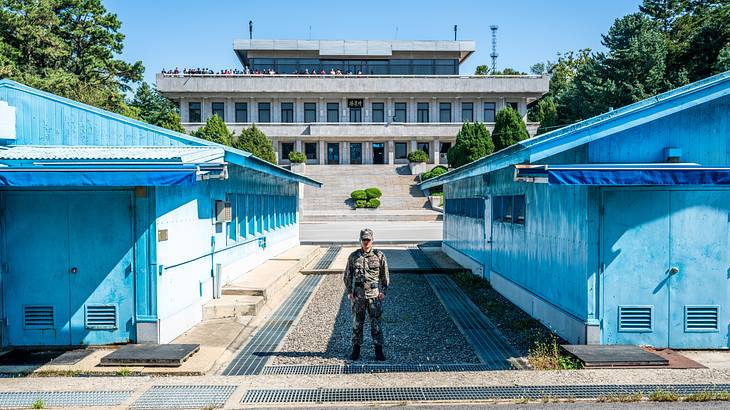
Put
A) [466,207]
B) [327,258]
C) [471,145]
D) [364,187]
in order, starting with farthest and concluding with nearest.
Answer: [364,187], [471,145], [327,258], [466,207]

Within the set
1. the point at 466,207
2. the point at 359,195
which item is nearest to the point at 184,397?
the point at 466,207

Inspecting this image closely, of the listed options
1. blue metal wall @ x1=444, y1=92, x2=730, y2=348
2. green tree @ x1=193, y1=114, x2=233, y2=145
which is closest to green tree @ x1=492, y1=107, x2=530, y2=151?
green tree @ x1=193, y1=114, x2=233, y2=145

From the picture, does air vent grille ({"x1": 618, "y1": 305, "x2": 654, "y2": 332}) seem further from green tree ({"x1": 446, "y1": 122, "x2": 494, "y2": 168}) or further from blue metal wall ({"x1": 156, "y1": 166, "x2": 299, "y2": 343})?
green tree ({"x1": 446, "y1": 122, "x2": 494, "y2": 168})

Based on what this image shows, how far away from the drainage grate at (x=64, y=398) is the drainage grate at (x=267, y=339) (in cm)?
149

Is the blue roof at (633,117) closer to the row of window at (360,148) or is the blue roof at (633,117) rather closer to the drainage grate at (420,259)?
the drainage grate at (420,259)

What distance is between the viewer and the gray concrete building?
57188 mm

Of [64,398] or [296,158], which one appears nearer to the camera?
[64,398]

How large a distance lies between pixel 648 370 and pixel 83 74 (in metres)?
48.9

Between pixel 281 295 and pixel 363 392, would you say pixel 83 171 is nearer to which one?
pixel 363 392

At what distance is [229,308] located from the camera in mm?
11320

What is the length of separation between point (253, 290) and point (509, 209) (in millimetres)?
5762

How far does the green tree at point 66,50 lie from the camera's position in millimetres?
37812

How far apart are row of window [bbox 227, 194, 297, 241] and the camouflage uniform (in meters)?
5.93

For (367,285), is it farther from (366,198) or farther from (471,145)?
(471,145)
